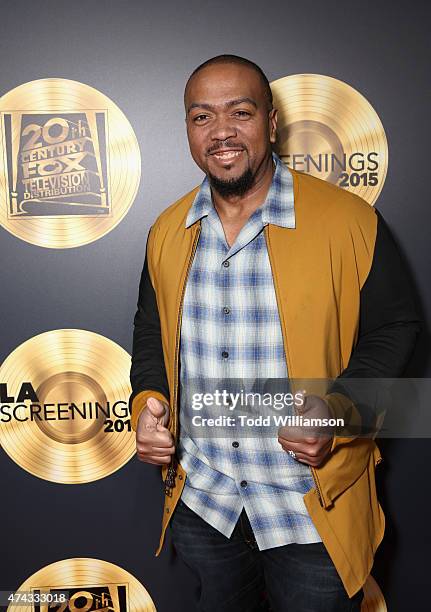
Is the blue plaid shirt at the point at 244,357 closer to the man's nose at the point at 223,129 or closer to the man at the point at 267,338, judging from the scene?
the man at the point at 267,338

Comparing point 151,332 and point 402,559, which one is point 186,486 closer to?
point 151,332

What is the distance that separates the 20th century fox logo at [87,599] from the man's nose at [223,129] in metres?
1.12

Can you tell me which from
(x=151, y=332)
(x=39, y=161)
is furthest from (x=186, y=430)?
(x=39, y=161)

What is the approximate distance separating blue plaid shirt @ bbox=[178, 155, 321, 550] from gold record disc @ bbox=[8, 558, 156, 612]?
1.84 feet

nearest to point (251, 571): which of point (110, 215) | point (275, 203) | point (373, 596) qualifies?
point (373, 596)

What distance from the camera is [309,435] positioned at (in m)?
1.01

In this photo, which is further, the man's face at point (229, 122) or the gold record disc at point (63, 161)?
the gold record disc at point (63, 161)

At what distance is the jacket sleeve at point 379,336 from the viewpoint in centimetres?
110

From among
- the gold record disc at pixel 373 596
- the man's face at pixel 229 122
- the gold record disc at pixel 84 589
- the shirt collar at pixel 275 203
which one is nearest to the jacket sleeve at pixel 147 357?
the shirt collar at pixel 275 203

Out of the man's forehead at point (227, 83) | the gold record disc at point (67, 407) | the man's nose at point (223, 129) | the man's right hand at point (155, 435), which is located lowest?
the gold record disc at point (67, 407)

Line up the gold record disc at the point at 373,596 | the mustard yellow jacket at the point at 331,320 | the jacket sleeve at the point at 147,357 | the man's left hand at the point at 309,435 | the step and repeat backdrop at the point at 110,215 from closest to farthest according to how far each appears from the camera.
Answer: the man's left hand at the point at 309,435 < the mustard yellow jacket at the point at 331,320 < the jacket sleeve at the point at 147,357 < the step and repeat backdrop at the point at 110,215 < the gold record disc at the point at 373,596

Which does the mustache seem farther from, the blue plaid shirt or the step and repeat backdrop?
the step and repeat backdrop

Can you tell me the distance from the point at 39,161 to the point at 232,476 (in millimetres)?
821

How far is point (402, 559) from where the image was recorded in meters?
1.62
